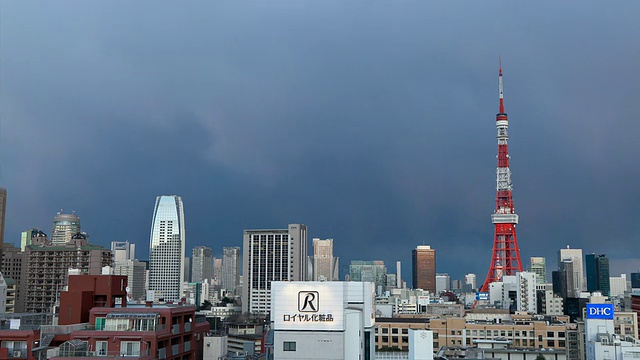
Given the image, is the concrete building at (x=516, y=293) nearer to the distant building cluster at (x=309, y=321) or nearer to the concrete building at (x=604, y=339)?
the distant building cluster at (x=309, y=321)

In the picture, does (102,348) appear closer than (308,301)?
No

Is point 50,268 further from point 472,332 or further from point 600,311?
point 600,311

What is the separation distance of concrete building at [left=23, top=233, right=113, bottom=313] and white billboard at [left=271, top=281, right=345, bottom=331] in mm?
91079

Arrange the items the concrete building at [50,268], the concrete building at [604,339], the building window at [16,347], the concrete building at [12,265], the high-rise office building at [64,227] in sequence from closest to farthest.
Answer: the building window at [16,347] < the concrete building at [604,339] < the concrete building at [50,268] < the concrete building at [12,265] < the high-rise office building at [64,227]

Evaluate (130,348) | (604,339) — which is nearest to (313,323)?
(130,348)

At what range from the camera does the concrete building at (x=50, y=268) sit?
112 meters

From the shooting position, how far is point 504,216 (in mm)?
122688

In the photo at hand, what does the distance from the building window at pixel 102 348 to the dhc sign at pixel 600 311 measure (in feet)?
130

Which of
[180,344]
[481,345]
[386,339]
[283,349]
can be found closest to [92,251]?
[386,339]

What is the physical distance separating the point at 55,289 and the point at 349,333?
95.3m

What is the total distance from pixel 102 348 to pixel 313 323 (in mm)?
12780

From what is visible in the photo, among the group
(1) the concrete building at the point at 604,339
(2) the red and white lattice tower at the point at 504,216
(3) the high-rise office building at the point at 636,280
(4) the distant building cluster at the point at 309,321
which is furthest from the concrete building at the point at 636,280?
(1) the concrete building at the point at 604,339

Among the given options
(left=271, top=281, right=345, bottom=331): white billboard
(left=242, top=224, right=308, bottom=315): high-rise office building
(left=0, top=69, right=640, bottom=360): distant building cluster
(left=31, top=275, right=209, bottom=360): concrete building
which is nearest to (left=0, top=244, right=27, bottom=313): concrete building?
(left=0, top=69, right=640, bottom=360): distant building cluster

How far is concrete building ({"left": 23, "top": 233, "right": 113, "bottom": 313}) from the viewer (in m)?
112
